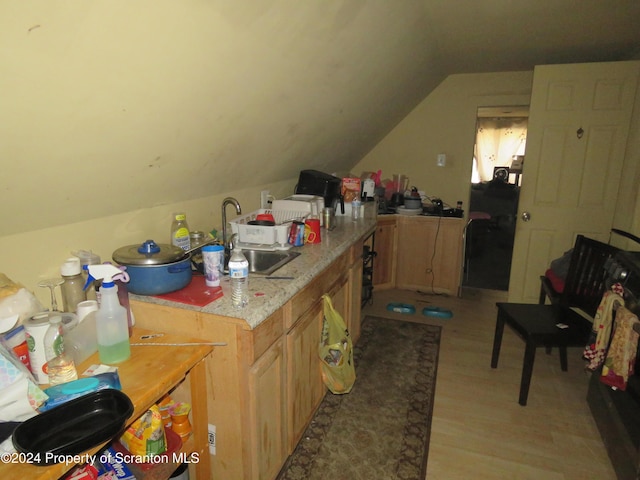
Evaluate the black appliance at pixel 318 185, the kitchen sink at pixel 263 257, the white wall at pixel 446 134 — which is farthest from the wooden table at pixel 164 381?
the white wall at pixel 446 134

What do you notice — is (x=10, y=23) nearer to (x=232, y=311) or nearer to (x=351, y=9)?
(x=232, y=311)

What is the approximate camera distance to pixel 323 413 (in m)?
2.07

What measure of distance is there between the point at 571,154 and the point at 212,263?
277 cm

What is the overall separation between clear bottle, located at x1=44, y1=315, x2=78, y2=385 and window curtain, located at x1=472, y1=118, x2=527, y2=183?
16.4 ft

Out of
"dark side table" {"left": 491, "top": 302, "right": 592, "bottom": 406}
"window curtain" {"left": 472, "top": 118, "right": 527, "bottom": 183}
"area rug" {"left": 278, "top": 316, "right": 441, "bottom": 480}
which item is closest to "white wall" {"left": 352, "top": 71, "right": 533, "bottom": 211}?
"window curtain" {"left": 472, "top": 118, "right": 527, "bottom": 183}

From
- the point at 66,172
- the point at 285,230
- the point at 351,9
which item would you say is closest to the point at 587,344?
the point at 285,230

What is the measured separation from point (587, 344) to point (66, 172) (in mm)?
2422

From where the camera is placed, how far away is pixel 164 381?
1.12m

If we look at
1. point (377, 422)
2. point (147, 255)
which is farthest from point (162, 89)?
point (377, 422)

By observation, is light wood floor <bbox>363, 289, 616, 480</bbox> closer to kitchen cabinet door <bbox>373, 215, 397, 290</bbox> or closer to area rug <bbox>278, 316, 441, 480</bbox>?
area rug <bbox>278, 316, 441, 480</bbox>

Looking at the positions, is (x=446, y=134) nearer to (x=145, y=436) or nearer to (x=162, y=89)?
(x=162, y=89)

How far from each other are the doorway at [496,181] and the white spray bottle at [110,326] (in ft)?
14.1

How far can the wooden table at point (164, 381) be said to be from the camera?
1.00 metres

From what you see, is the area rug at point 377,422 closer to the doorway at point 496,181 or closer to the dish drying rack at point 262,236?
the dish drying rack at point 262,236
